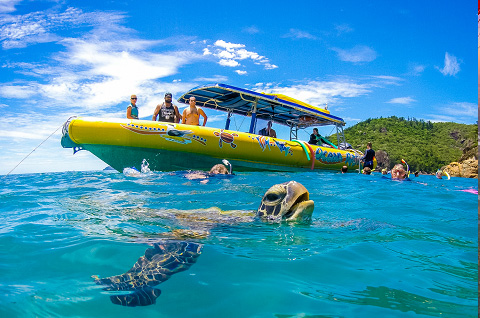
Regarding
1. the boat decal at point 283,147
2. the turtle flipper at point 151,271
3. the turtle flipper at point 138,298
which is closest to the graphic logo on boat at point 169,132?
the boat decal at point 283,147

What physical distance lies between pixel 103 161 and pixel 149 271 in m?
9.40

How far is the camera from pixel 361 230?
366 centimetres

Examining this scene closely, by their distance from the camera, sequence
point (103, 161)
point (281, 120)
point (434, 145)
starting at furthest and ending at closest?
point (434, 145) → point (281, 120) → point (103, 161)

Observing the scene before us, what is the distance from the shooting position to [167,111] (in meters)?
11.3

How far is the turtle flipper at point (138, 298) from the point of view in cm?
184

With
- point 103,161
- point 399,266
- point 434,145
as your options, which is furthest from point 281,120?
point 434,145

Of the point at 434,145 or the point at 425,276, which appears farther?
the point at 434,145

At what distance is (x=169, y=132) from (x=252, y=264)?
340 inches

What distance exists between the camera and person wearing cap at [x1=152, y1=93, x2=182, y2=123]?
11.3 meters

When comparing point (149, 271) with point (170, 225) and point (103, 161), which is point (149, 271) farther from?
point (103, 161)

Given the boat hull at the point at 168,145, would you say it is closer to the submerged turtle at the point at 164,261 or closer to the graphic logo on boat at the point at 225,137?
the graphic logo on boat at the point at 225,137

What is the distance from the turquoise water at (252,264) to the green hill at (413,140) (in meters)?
57.7

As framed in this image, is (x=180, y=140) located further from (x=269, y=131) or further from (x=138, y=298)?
(x=138, y=298)

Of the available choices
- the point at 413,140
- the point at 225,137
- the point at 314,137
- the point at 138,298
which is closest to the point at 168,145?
the point at 225,137
